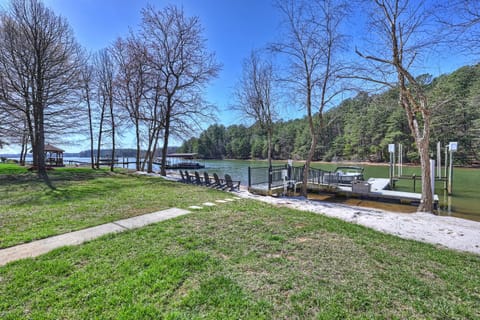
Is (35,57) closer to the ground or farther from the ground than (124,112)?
farther from the ground

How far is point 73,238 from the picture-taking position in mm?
3504

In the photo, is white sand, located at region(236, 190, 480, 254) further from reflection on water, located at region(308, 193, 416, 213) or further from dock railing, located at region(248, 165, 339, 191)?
dock railing, located at region(248, 165, 339, 191)

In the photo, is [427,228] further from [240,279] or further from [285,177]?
[285,177]

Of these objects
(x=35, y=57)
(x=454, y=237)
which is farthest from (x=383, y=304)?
(x=35, y=57)

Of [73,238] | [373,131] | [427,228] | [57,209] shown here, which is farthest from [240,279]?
[373,131]

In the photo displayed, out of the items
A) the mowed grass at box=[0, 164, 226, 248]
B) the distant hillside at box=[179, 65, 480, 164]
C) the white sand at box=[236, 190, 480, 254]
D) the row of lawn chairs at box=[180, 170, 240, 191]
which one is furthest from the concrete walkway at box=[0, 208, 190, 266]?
the distant hillside at box=[179, 65, 480, 164]

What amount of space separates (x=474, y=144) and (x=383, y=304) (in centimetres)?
4481

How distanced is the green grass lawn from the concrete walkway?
0.90 feet

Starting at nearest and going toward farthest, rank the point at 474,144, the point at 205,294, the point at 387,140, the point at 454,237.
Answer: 1. the point at 205,294
2. the point at 454,237
3. the point at 474,144
4. the point at 387,140

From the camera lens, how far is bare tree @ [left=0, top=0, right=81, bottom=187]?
1180 cm

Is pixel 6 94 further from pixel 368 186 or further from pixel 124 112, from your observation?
pixel 368 186

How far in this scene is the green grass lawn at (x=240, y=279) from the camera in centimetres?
196

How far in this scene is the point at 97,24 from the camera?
38.3ft

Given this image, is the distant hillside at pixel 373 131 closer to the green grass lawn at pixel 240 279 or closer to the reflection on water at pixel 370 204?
the reflection on water at pixel 370 204
